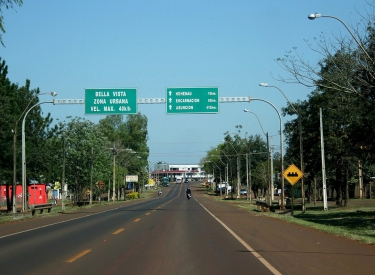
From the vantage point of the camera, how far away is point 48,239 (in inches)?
739

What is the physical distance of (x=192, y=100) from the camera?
111 feet

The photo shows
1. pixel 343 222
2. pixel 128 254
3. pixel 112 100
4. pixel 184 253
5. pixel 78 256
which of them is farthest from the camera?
pixel 112 100

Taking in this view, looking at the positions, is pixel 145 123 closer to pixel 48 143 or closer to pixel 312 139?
pixel 48 143

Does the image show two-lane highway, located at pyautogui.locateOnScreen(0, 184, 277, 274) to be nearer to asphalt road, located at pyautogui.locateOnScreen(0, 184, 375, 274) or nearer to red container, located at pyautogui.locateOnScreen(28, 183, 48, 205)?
asphalt road, located at pyautogui.locateOnScreen(0, 184, 375, 274)

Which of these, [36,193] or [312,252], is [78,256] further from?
[36,193]

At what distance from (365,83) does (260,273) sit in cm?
1328

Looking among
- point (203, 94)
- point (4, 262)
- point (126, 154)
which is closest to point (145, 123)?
point (126, 154)

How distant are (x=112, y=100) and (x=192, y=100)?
503cm

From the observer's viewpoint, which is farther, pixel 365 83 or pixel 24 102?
pixel 24 102

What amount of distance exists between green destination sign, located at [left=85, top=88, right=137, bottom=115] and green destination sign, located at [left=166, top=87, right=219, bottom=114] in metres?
2.27

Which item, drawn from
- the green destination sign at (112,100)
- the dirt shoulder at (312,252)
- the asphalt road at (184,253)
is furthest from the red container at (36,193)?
the dirt shoulder at (312,252)

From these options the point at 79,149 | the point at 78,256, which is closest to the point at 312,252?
the point at 78,256

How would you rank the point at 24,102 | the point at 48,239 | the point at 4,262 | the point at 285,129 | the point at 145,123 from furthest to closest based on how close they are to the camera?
the point at 145,123 → the point at 24,102 → the point at 285,129 → the point at 48,239 → the point at 4,262

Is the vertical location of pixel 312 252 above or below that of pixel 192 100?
below
